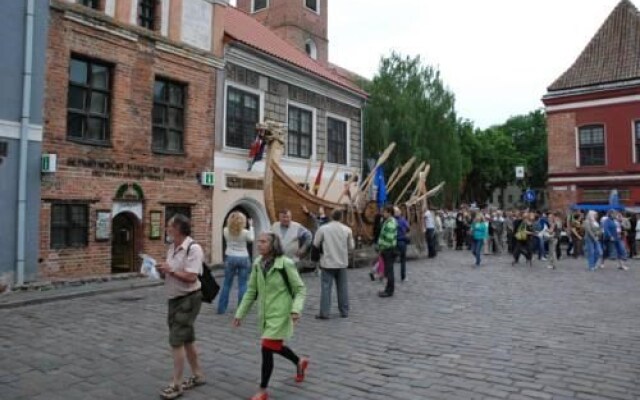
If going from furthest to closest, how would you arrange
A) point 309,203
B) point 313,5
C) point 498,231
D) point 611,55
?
point 313,5
point 611,55
point 498,231
point 309,203

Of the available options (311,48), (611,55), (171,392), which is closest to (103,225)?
(171,392)

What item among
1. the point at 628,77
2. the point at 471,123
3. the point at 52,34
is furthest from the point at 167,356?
the point at 471,123

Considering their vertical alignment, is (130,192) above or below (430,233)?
above

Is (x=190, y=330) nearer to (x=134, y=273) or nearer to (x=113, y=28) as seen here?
(x=134, y=273)

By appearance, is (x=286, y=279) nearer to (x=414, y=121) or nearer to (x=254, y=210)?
(x=254, y=210)

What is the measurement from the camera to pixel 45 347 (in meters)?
6.71

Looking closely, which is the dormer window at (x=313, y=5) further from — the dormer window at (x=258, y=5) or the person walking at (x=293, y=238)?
the person walking at (x=293, y=238)

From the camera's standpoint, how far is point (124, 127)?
13633 millimetres

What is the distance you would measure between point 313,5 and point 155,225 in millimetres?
32711

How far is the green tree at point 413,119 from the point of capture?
29.4m

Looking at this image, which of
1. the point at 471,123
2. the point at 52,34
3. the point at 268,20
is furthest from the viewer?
the point at 471,123

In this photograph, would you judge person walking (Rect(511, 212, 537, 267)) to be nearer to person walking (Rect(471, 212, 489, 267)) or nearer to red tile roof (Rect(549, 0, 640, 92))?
person walking (Rect(471, 212, 489, 267))

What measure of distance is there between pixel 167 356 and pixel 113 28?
32.3ft

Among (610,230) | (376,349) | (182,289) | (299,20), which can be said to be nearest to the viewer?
(182,289)
